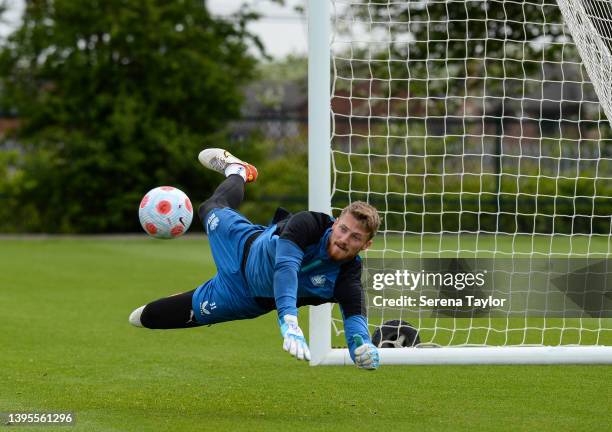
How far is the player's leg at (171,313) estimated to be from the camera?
7.02m

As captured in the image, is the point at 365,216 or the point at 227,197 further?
the point at 227,197

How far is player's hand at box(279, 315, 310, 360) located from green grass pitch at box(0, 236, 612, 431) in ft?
2.14

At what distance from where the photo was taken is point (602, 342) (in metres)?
9.47

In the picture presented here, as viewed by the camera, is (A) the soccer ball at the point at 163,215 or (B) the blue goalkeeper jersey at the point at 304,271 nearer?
(B) the blue goalkeeper jersey at the point at 304,271

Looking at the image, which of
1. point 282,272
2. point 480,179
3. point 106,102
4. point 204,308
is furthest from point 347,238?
point 106,102

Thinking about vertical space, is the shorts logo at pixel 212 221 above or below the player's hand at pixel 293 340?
above

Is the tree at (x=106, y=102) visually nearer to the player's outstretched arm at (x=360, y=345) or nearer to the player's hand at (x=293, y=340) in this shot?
the player's outstretched arm at (x=360, y=345)

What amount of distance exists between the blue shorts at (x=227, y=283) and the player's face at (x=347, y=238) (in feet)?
2.71

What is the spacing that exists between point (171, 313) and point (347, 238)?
5.18 feet

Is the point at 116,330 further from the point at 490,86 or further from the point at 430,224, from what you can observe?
the point at 490,86

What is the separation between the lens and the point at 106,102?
68.3 feet

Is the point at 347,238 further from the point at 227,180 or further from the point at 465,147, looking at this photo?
the point at 465,147

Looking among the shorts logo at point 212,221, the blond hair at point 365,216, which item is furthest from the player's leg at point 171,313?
the blond hair at point 365,216

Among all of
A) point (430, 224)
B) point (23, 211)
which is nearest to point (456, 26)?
point (430, 224)
